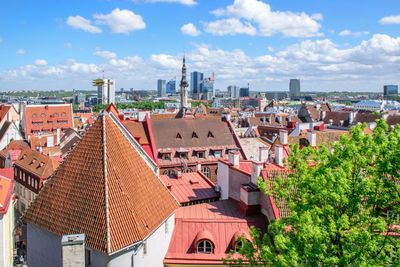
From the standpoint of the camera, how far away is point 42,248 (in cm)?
2114

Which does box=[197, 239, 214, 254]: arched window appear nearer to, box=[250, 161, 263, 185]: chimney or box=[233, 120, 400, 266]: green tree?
box=[250, 161, 263, 185]: chimney

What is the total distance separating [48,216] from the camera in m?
20.8

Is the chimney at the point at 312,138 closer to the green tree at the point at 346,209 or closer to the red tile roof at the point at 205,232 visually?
the red tile roof at the point at 205,232

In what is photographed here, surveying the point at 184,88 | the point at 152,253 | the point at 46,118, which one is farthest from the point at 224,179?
the point at 184,88

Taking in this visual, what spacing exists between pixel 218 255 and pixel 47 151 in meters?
38.8

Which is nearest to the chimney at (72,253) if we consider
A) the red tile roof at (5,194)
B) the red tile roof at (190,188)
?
the red tile roof at (5,194)

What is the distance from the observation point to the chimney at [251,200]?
2689cm

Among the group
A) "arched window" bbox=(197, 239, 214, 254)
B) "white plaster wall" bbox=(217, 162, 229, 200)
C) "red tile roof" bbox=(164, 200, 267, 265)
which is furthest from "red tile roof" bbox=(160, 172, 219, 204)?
"arched window" bbox=(197, 239, 214, 254)

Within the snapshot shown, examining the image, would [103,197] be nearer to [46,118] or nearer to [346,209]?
[346,209]

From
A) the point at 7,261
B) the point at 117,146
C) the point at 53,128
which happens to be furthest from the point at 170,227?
the point at 53,128

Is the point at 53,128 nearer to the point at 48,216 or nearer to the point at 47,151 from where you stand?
the point at 47,151

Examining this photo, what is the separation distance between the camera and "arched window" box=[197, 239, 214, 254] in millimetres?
24266

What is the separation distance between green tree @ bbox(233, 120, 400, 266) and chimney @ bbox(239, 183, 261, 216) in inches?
380

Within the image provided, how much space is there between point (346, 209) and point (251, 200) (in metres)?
11.7
